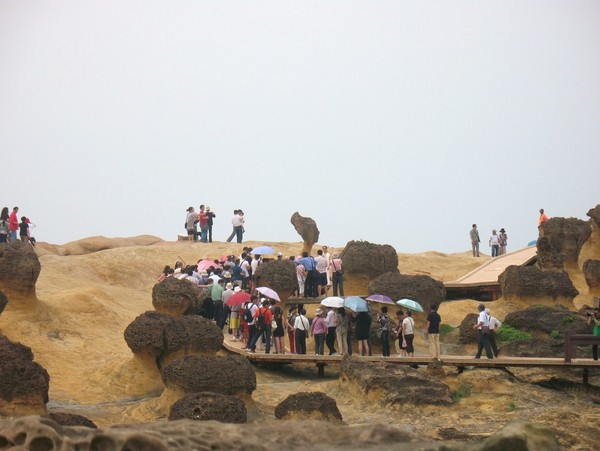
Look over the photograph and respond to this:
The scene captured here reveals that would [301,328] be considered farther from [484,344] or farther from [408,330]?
[484,344]

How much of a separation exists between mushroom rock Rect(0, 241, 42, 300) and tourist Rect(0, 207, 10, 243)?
722 cm

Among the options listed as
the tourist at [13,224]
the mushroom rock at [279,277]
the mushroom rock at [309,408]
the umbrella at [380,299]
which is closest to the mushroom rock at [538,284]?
the umbrella at [380,299]

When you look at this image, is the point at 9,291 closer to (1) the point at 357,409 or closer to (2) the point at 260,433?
(1) the point at 357,409

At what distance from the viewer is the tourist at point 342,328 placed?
77.6ft

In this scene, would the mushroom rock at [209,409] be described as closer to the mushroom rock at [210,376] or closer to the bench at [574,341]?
the mushroom rock at [210,376]

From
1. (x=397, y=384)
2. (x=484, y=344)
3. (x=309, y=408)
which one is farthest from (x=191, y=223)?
(x=309, y=408)

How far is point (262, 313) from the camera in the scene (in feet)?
77.6

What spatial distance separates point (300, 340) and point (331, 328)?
72 centimetres

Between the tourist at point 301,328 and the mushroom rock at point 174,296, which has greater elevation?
the mushroom rock at point 174,296

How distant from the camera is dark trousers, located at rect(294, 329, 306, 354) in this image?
23.9 metres

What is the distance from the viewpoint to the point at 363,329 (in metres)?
23.6

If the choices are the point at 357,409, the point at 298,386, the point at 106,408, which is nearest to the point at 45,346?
the point at 106,408

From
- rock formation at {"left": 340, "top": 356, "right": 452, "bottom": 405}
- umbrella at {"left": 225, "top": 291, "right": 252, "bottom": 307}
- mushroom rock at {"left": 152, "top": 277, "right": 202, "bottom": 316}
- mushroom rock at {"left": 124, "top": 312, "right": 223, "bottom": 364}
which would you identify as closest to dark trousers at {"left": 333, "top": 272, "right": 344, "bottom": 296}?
umbrella at {"left": 225, "top": 291, "right": 252, "bottom": 307}

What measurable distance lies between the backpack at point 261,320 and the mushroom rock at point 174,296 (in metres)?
2.32
